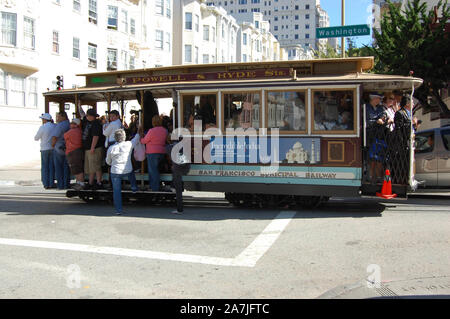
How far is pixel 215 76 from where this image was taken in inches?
371

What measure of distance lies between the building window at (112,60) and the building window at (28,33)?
7.01m

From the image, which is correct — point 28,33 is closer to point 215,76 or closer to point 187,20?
point 215,76

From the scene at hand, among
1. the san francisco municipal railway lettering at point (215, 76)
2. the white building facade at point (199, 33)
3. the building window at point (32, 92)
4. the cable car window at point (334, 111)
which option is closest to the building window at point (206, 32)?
the white building facade at point (199, 33)

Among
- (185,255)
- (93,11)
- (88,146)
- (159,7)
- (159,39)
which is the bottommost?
(185,255)

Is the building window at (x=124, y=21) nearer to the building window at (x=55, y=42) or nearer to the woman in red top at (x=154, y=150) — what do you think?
the building window at (x=55, y=42)

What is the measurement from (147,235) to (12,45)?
19888 millimetres

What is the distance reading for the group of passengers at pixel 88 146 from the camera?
970 cm

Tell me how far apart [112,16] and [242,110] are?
25035 mm

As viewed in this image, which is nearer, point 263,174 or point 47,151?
point 263,174

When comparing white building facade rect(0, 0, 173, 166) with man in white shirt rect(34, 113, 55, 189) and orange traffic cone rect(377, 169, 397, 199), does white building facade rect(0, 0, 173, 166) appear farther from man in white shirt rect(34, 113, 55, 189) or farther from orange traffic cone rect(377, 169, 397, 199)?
orange traffic cone rect(377, 169, 397, 199)

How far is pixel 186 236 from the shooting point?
7.08 m

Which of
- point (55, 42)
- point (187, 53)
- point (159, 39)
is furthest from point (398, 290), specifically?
point (187, 53)

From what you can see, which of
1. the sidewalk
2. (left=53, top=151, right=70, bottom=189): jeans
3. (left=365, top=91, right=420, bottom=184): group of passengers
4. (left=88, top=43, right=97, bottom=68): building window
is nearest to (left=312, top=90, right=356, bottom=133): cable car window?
(left=365, top=91, right=420, bottom=184): group of passengers
